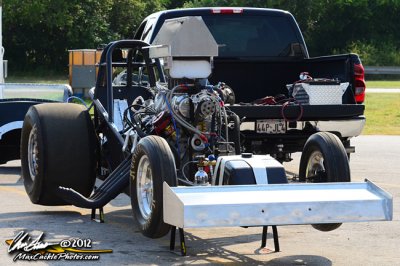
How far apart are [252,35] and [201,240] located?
14.8ft

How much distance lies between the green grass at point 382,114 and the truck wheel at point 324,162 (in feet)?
35.9

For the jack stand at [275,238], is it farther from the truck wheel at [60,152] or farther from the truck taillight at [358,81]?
the truck taillight at [358,81]

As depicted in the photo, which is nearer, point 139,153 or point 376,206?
point 376,206

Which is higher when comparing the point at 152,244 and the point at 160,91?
the point at 160,91

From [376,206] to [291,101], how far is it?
4511mm

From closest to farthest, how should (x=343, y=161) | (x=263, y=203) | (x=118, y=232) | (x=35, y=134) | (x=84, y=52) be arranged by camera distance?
1. (x=263, y=203)
2. (x=343, y=161)
3. (x=118, y=232)
4. (x=35, y=134)
5. (x=84, y=52)

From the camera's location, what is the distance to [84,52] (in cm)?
2956

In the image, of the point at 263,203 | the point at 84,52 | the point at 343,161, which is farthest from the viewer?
the point at 84,52

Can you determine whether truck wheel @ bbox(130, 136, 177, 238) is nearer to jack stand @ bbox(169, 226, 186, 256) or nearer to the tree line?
jack stand @ bbox(169, 226, 186, 256)

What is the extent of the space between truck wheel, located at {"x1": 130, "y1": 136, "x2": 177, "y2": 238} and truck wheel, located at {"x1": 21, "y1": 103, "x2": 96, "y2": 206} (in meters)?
1.21

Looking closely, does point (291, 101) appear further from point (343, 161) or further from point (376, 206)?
point (376, 206)

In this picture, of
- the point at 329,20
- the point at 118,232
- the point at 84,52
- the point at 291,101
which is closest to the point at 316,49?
the point at 329,20

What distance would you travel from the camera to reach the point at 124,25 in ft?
156

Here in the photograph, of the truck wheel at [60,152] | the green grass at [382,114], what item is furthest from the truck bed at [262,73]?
the green grass at [382,114]
